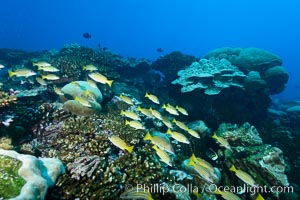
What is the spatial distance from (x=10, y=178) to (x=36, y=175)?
1.24 feet

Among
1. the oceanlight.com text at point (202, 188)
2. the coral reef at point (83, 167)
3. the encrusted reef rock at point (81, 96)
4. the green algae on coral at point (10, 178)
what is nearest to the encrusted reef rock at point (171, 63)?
the encrusted reef rock at point (81, 96)

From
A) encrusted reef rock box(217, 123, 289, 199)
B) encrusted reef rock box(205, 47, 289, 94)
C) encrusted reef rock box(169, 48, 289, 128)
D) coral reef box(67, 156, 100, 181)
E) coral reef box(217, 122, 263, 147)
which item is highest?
encrusted reef rock box(205, 47, 289, 94)

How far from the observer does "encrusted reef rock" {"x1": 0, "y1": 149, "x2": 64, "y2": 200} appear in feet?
12.7

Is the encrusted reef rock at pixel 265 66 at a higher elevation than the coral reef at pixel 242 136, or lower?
higher

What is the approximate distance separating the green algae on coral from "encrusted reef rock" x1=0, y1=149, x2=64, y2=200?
3 centimetres

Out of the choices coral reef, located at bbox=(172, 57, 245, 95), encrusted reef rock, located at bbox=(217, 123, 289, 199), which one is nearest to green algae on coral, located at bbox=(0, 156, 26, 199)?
encrusted reef rock, located at bbox=(217, 123, 289, 199)

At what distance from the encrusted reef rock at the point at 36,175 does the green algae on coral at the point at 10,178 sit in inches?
1.2

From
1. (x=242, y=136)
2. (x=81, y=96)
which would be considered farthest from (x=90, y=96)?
(x=242, y=136)

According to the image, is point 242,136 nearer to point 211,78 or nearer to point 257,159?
point 257,159

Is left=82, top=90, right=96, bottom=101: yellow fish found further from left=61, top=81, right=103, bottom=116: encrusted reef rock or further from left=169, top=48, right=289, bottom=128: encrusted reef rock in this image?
left=169, top=48, right=289, bottom=128: encrusted reef rock

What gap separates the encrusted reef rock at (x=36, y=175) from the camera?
12.7 ft

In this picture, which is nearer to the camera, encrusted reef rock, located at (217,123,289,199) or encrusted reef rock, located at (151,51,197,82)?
encrusted reef rock, located at (217,123,289,199)

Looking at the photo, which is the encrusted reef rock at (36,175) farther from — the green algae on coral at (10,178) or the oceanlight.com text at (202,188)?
the oceanlight.com text at (202,188)

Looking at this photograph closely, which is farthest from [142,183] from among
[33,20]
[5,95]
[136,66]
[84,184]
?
[33,20]
